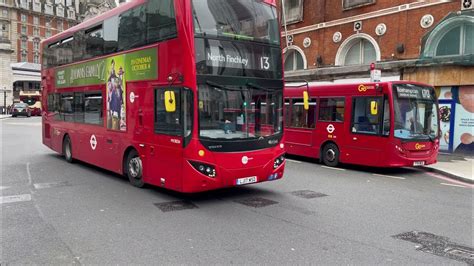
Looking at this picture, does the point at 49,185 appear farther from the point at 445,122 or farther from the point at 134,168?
the point at 445,122

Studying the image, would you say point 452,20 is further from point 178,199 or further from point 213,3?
point 178,199

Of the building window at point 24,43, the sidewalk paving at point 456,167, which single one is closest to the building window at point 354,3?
the sidewalk paving at point 456,167

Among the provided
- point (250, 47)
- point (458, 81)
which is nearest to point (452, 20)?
point (458, 81)

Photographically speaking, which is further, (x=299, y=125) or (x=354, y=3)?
(x=354, y=3)

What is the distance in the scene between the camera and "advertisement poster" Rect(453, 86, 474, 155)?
15859 mm

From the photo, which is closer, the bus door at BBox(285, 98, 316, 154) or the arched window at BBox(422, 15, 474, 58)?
the bus door at BBox(285, 98, 316, 154)

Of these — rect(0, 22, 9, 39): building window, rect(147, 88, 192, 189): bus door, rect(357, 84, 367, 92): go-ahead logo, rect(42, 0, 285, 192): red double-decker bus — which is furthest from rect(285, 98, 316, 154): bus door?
rect(0, 22, 9, 39): building window

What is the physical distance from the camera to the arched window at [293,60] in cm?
2372

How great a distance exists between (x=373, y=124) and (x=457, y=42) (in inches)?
280

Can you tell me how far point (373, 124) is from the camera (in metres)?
12.1

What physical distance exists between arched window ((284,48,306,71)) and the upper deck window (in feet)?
50.8

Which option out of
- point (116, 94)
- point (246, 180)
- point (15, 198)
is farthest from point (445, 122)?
point (15, 198)

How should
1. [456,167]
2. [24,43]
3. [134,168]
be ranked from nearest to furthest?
[134,168], [456,167], [24,43]

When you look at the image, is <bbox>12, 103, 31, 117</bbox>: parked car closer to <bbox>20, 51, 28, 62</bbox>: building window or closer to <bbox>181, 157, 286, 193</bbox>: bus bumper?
<bbox>181, 157, 286, 193</bbox>: bus bumper
